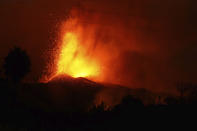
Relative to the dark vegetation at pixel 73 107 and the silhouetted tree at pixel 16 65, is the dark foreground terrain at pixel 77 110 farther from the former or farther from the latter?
the silhouetted tree at pixel 16 65

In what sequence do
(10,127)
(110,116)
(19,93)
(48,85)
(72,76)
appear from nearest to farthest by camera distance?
1. (10,127)
2. (110,116)
3. (19,93)
4. (48,85)
5. (72,76)

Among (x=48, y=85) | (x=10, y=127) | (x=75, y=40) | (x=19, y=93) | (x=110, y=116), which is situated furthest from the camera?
(x=75, y=40)

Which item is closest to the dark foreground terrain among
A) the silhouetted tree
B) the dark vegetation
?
the dark vegetation

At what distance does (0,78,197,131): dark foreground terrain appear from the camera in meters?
15.9

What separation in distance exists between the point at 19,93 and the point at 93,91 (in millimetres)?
8621

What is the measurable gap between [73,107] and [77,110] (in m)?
1.84

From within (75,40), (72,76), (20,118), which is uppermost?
(75,40)

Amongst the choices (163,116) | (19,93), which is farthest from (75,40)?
(163,116)

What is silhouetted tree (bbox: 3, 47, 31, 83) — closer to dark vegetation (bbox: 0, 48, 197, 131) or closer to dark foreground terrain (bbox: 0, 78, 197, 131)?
dark vegetation (bbox: 0, 48, 197, 131)

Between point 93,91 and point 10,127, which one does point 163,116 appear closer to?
point 10,127

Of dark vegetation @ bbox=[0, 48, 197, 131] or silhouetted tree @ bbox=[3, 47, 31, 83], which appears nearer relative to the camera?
dark vegetation @ bbox=[0, 48, 197, 131]

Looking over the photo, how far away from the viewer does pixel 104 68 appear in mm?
44281

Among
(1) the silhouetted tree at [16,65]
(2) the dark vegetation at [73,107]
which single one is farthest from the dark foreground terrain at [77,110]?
(1) the silhouetted tree at [16,65]

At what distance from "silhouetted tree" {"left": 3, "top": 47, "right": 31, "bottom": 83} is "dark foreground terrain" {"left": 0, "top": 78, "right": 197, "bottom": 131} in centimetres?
1029
